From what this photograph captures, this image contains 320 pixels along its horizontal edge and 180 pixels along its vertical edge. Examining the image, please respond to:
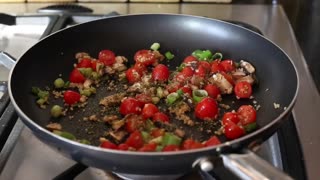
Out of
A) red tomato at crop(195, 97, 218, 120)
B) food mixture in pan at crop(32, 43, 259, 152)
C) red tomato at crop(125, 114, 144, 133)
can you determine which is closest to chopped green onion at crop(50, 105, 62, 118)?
food mixture in pan at crop(32, 43, 259, 152)

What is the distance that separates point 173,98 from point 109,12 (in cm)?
43

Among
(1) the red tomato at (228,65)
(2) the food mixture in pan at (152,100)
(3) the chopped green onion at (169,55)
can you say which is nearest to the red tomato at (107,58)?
(2) the food mixture in pan at (152,100)

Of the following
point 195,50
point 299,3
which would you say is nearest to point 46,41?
point 195,50

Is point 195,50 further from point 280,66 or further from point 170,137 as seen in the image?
point 170,137

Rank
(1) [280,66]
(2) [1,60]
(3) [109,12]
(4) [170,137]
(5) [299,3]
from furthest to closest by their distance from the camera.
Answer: (5) [299,3]
(3) [109,12]
(2) [1,60]
(1) [280,66]
(4) [170,137]

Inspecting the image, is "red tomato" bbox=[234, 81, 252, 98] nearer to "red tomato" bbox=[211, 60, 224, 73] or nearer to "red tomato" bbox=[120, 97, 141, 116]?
"red tomato" bbox=[211, 60, 224, 73]

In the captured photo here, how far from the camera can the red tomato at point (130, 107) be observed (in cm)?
68

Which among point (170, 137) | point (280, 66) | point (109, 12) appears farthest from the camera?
point (109, 12)

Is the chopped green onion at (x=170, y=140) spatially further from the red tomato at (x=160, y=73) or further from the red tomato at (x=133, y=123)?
the red tomato at (x=160, y=73)

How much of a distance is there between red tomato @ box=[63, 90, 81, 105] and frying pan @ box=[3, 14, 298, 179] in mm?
46

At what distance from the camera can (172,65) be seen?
0.83 meters

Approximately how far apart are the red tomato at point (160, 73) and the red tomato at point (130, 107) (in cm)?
10

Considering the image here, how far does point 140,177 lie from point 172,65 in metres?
0.31

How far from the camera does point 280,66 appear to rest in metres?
0.71
